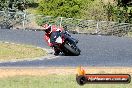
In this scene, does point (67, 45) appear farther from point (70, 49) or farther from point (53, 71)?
point (53, 71)

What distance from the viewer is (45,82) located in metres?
13.8

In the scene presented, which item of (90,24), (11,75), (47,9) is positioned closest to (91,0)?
(47,9)

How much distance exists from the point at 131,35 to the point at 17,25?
8479mm

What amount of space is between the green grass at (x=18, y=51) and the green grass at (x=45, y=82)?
625 centimetres

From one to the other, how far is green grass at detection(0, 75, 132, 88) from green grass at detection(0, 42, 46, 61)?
20.5 feet

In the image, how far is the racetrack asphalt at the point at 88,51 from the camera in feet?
63.7

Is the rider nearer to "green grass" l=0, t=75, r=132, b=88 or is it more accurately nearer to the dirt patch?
the dirt patch

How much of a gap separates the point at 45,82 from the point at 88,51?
10.4 metres

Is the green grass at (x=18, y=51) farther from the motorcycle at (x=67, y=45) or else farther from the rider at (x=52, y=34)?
the motorcycle at (x=67, y=45)

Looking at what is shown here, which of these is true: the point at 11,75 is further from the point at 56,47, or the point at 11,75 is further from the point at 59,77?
the point at 56,47

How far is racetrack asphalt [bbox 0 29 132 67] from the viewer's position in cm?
1941

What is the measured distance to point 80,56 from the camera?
72.0 ft

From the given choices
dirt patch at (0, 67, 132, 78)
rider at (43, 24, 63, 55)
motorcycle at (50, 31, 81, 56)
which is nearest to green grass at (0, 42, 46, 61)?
rider at (43, 24, 63, 55)

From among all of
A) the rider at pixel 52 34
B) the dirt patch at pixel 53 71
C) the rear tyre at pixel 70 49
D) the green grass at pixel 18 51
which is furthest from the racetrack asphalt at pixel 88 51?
the dirt patch at pixel 53 71
